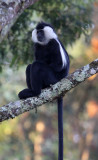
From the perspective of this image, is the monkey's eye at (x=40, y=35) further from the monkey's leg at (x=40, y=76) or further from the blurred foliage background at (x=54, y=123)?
the blurred foliage background at (x=54, y=123)

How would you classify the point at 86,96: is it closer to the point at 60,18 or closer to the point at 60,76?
the point at 60,18

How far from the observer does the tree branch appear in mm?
3146

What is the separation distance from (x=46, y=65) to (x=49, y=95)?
0.87 meters

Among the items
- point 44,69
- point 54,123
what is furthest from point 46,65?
point 54,123

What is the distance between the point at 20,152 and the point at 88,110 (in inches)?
110

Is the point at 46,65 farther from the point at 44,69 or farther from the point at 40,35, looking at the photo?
the point at 40,35

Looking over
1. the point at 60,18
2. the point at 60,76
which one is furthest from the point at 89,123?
the point at 60,76

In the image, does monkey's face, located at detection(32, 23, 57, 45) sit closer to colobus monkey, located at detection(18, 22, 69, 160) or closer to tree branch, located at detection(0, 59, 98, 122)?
colobus monkey, located at detection(18, 22, 69, 160)

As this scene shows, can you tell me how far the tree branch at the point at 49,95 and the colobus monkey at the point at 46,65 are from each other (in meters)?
0.46

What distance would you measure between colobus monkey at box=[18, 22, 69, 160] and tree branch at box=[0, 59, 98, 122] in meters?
0.46

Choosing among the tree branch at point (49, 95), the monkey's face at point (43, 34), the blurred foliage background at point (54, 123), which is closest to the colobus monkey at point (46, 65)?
the monkey's face at point (43, 34)

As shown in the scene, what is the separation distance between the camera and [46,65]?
13.6 ft

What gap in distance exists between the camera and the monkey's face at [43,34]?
430 centimetres

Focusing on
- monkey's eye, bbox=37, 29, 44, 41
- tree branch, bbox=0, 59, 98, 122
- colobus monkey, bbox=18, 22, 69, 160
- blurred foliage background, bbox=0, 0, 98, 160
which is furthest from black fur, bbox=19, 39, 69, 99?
blurred foliage background, bbox=0, 0, 98, 160
